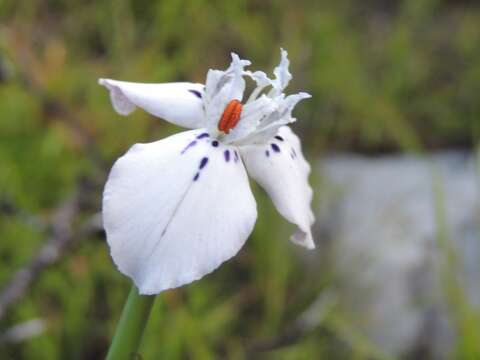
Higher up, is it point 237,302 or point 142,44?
point 142,44

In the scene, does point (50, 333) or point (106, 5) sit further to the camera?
point (106, 5)

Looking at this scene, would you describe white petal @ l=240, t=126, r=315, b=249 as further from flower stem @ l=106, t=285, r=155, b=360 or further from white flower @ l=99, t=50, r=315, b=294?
flower stem @ l=106, t=285, r=155, b=360

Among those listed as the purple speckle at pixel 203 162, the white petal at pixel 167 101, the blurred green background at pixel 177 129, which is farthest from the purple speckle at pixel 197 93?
the blurred green background at pixel 177 129

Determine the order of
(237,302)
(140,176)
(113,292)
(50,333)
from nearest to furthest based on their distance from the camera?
(140,176) < (50,333) < (113,292) < (237,302)

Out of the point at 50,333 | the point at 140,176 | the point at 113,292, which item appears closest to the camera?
the point at 140,176

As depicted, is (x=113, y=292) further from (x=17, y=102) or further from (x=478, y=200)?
(x=478, y=200)

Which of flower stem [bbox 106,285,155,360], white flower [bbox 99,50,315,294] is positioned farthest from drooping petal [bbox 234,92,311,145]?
flower stem [bbox 106,285,155,360]

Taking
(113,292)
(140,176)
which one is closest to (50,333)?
(113,292)

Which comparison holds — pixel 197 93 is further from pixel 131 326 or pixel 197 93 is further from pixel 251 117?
pixel 131 326

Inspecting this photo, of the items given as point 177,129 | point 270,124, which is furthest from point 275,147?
point 177,129
